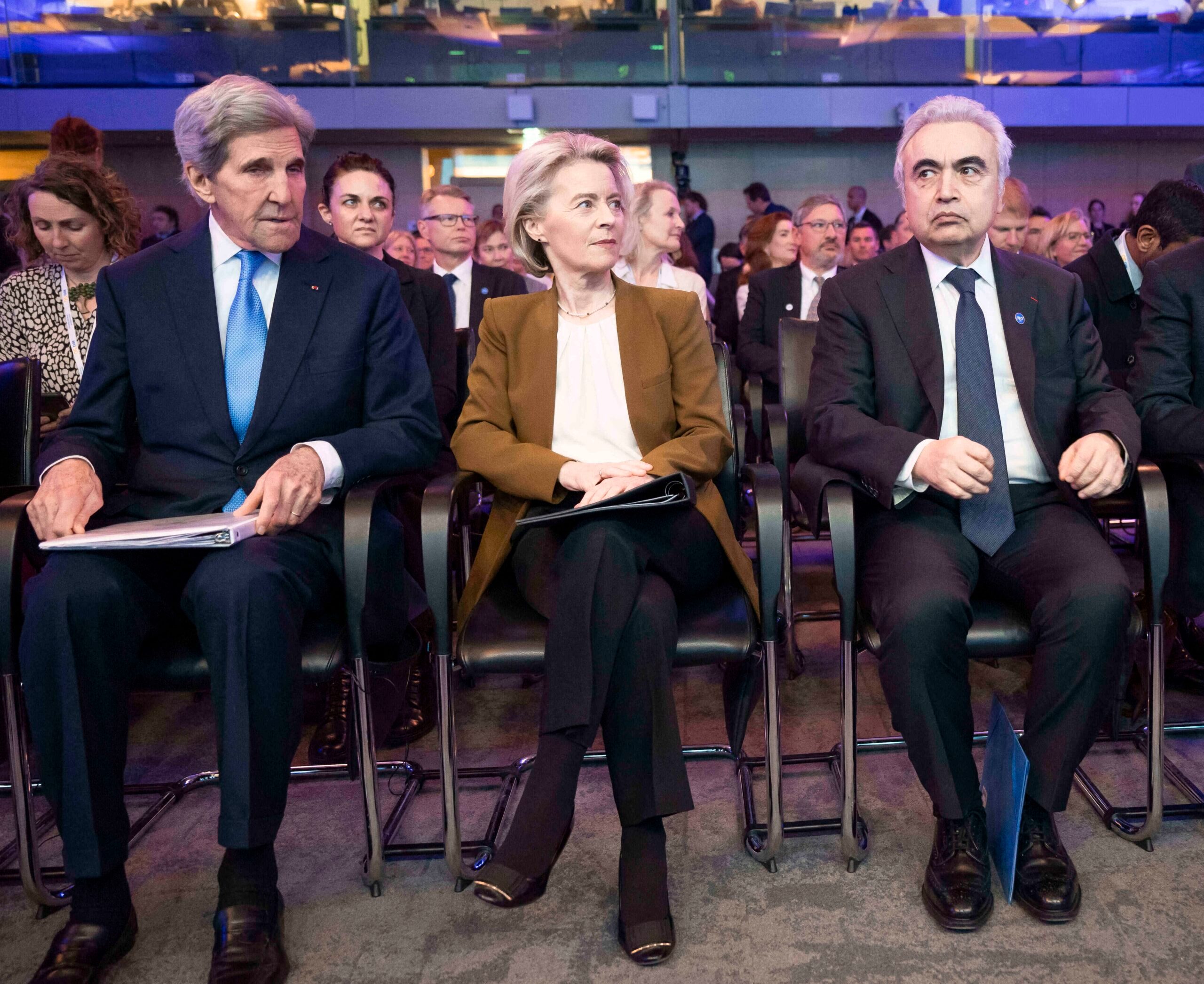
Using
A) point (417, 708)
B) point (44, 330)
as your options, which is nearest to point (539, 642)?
point (417, 708)

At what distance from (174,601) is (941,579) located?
1429 mm

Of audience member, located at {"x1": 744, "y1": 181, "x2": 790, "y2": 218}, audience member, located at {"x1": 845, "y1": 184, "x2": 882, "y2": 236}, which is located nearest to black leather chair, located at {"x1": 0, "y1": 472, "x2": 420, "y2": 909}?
audience member, located at {"x1": 845, "y1": 184, "x2": 882, "y2": 236}

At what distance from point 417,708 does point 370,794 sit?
77cm

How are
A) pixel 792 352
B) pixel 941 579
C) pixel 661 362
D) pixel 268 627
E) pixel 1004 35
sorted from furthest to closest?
pixel 1004 35, pixel 792 352, pixel 661 362, pixel 941 579, pixel 268 627

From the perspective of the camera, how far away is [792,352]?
106 inches

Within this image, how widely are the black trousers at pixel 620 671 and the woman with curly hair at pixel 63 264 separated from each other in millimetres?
1931

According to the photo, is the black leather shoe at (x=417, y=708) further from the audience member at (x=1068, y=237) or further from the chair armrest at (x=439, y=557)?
the audience member at (x=1068, y=237)

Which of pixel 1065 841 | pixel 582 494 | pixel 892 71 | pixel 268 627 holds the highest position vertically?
pixel 892 71

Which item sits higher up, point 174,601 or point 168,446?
point 168,446

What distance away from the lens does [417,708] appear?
2676mm

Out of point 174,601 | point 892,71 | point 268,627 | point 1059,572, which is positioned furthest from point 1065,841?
point 892,71

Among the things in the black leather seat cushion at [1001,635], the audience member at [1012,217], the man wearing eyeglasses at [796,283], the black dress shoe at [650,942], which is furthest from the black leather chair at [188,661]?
the audience member at [1012,217]

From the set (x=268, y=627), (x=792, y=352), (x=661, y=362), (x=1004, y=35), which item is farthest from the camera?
(x=1004, y=35)

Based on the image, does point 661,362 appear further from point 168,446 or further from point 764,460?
point 764,460
